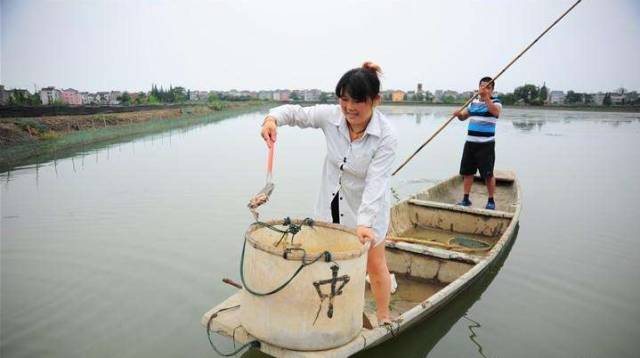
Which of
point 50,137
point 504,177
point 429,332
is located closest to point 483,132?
point 504,177

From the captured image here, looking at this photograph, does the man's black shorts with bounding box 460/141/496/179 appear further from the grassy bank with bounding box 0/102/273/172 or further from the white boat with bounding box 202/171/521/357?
the grassy bank with bounding box 0/102/273/172

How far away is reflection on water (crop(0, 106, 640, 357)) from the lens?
331 centimetres

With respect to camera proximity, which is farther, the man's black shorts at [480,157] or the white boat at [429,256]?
the man's black shorts at [480,157]

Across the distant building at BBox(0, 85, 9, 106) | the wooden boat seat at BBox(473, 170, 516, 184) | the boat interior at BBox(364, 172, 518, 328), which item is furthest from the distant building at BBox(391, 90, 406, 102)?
the boat interior at BBox(364, 172, 518, 328)

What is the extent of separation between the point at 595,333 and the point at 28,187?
930cm

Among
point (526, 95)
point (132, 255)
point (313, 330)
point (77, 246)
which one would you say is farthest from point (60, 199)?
point (526, 95)

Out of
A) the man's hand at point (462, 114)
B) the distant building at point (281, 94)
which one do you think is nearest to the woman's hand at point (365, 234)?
the man's hand at point (462, 114)

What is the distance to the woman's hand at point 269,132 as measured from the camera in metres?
2.16

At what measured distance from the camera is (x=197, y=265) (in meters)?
4.54

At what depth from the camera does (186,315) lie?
140 inches

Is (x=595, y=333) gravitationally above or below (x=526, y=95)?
below

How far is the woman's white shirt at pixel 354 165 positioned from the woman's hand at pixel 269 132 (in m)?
0.11

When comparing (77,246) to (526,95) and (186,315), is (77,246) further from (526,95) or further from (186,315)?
(526,95)

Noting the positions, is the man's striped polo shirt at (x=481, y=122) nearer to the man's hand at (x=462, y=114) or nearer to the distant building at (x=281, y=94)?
the man's hand at (x=462, y=114)
